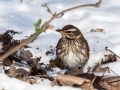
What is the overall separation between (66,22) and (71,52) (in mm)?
1426

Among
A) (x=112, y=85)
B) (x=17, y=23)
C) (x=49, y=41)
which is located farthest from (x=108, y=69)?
(x=17, y=23)

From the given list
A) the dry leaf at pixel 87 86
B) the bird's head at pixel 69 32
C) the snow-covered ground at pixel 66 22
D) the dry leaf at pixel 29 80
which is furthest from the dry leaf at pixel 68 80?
the bird's head at pixel 69 32

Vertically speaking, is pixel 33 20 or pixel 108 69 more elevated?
pixel 33 20

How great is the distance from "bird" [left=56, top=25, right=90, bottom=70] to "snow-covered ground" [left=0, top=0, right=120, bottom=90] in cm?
16

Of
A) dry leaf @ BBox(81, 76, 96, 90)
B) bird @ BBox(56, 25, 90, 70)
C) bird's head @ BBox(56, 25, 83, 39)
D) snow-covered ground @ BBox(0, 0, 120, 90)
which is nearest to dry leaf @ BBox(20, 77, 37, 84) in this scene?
dry leaf @ BBox(81, 76, 96, 90)

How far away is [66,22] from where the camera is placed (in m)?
7.54

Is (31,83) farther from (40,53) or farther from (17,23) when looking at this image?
(17,23)

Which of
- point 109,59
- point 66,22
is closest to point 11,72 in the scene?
point 109,59

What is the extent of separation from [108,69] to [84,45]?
109cm

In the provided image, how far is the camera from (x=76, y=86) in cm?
440

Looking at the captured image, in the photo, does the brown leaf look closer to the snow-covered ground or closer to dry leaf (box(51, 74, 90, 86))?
the snow-covered ground

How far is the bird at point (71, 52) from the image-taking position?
619cm

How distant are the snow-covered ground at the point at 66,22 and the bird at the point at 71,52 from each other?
0.53ft

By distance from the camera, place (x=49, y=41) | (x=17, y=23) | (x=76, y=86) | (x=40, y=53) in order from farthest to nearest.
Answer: (x=17, y=23), (x=49, y=41), (x=40, y=53), (x=76, y=86)
